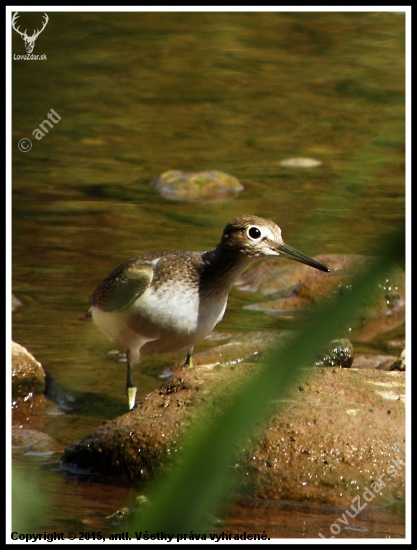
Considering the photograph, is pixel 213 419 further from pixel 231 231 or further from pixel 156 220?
pixel 156 220

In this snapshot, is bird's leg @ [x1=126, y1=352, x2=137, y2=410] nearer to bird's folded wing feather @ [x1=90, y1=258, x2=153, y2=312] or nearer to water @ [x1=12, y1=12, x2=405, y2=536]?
water @ [x1=12, y1=12, x2=405, y2=536]

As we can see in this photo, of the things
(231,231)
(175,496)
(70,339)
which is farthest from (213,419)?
(70,339)

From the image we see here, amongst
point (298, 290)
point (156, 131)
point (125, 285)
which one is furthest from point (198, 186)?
point (125, 285)
